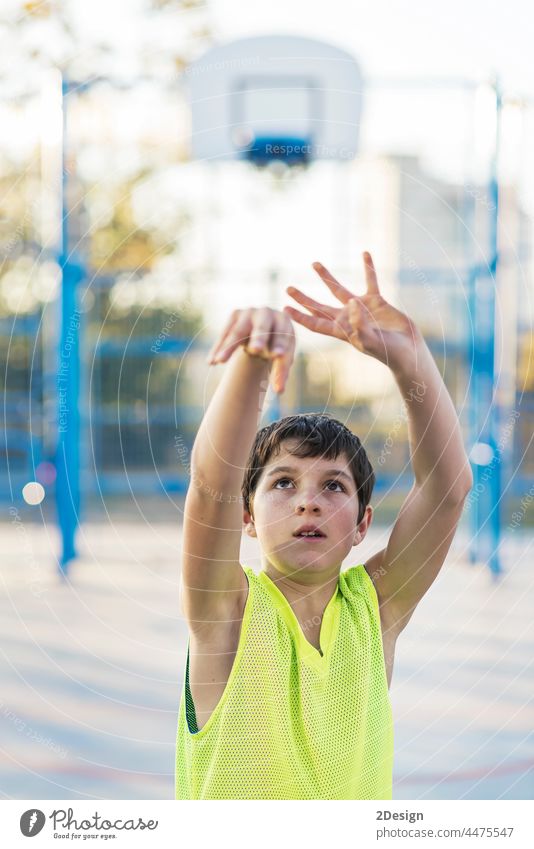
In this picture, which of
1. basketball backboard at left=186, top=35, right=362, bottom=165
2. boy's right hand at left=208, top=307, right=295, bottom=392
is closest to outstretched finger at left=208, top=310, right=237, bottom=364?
boy's right hand at left=208, top=307, right=295, bottom=392

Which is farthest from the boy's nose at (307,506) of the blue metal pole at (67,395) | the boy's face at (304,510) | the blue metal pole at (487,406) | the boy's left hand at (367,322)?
the blue metal pole at (487,406)

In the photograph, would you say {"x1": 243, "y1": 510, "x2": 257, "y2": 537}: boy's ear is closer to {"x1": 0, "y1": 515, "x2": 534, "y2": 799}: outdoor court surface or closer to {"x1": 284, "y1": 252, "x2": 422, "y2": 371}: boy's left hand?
{"x1": 284, "y1": 252, "x2": 422, "y2": 371}: boy's left hand

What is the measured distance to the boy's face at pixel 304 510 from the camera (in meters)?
0.81

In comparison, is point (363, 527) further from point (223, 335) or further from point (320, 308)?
point (223, 335)

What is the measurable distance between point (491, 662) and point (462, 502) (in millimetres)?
1608

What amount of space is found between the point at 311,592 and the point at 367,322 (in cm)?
22

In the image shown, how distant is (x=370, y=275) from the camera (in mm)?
816

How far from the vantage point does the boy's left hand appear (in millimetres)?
773

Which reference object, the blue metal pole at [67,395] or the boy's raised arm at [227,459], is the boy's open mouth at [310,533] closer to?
the boy's raised arm at [227,459]

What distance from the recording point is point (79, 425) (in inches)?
138

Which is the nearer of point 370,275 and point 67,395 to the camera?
point 370,275

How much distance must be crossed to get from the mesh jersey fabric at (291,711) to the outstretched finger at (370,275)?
0.23 metres

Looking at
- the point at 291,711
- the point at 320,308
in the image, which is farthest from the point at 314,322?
the point at 291,711
